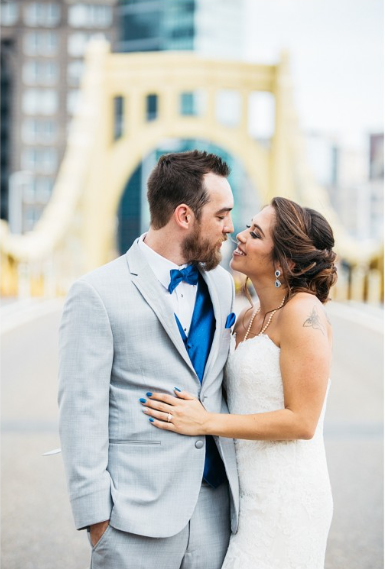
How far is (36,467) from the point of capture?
4.71 m

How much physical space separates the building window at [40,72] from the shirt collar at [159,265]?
6322 centimetres

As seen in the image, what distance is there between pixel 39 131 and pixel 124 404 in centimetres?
6177

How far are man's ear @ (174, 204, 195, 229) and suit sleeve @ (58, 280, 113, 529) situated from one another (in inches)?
10.5

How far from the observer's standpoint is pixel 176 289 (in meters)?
2.01

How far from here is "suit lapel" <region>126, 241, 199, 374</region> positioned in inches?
75.2

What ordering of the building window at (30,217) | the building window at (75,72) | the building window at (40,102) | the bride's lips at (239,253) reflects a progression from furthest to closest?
the building window at (75,72) < the building window at (40,102) < the building window at (30,217) < the bride's lips at (239,253)

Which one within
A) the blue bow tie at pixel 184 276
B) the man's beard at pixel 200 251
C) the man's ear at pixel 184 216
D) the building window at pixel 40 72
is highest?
the building window at pixel 40 72

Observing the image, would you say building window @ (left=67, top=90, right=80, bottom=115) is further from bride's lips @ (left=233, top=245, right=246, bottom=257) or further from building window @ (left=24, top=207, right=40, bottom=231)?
bride's lips @ (left=233, top=245, right=246, bottom=257)

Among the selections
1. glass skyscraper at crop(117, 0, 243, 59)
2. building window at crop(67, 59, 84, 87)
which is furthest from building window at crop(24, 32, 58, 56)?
glass skyscraper at crop(117, 0, 243, 59)

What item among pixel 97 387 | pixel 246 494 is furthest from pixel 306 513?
pixel 97 387

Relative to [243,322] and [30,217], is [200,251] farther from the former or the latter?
[30,217]

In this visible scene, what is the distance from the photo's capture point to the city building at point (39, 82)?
60.3 meters

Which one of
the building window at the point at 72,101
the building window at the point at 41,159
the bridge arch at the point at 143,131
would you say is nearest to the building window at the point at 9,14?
the building window at the point at 72,101

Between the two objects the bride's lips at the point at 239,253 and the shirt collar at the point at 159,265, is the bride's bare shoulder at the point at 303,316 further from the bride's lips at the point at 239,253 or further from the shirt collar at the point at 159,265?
the shirt collar at the point at 159,265
